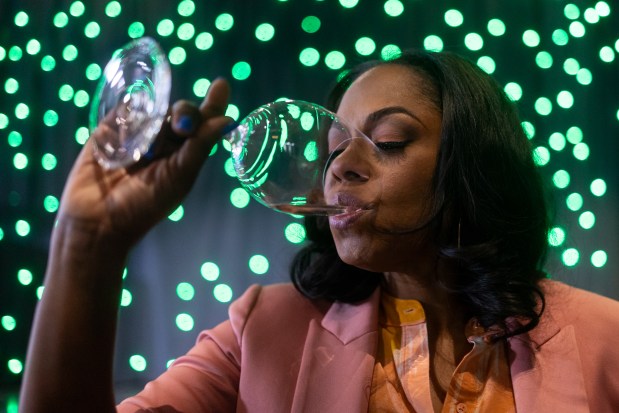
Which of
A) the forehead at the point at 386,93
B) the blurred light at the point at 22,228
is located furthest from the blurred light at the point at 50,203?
the forehead at the point at 386,93

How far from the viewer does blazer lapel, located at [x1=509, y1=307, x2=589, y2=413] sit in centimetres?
93

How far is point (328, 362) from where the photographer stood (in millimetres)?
996

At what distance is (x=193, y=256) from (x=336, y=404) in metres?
0.52

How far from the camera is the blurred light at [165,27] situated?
4.38ft

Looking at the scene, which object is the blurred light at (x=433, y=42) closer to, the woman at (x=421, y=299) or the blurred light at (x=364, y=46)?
the blurred light at (x=364, y=46)

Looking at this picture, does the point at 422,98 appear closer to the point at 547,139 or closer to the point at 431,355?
the point at 431,355

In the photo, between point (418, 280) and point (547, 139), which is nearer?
point (418, 280)

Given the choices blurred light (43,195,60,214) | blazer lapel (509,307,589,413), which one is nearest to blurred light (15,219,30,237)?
blurred light (43,195,60,214)

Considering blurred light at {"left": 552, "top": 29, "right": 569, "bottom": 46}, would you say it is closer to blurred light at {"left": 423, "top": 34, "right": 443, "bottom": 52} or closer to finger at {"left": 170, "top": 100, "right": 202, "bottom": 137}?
blurred light at {"left": 423, "top": 34, "right": 443, "bottom": 52}

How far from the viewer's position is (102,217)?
71 cm

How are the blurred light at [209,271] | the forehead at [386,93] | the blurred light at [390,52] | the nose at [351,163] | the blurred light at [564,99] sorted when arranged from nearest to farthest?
the nose at [351,163]
the forehead at [386,93]
the blurred light at [390,52]
the blurred light at [209,271]
the blurred light at [564,99]

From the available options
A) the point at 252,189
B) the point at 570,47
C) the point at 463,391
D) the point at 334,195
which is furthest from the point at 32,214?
the point at 570,47

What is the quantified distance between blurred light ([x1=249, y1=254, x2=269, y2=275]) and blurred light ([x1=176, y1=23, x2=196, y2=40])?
498mm

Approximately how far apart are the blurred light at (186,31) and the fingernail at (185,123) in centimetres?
71
